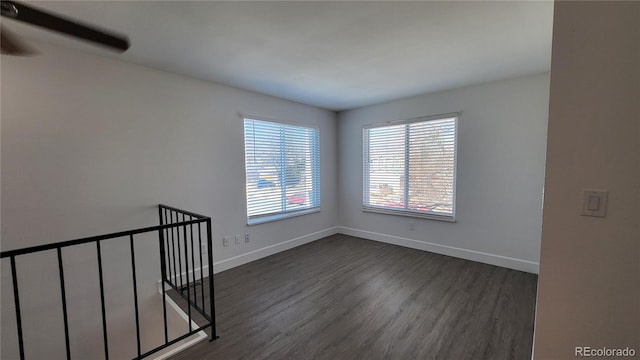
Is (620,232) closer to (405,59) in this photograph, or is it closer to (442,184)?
(405,59)

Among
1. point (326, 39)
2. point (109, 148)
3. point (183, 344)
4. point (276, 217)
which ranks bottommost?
point (183, 344)

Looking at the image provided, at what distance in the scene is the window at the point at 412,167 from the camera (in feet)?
12.2

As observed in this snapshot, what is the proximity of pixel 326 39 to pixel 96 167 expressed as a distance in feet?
7.91

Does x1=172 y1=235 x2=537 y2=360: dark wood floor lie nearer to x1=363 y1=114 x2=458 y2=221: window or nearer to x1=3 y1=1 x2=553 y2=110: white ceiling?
x1=363 y1=114 x2=458 y2=221: window

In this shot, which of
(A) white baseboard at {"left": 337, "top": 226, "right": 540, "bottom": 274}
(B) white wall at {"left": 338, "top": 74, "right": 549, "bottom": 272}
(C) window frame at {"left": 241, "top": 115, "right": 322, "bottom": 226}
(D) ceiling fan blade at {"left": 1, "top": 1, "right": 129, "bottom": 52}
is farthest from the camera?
(C) window frame at {"left": 241, "top": 115, "right": 322, "bottom": 226}

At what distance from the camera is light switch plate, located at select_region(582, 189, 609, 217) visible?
1.10 metres

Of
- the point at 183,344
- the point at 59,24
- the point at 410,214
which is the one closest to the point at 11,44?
the point at 59,24

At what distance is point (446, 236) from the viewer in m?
3.77

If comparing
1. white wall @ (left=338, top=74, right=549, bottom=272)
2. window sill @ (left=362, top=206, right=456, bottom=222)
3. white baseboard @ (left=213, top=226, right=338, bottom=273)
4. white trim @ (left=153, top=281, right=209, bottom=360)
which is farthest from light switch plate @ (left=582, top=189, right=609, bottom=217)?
white baseboard @ (left=213, top=226, right=338, bottom=273)

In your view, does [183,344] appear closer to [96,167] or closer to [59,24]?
[96,167]

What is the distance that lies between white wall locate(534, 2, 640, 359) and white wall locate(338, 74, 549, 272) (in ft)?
7.63

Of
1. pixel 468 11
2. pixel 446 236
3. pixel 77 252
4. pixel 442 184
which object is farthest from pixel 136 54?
pixel 446 236

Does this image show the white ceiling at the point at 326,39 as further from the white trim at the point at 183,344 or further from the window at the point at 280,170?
the white trim at the point at 183,344

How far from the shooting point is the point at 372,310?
2.39 meters
